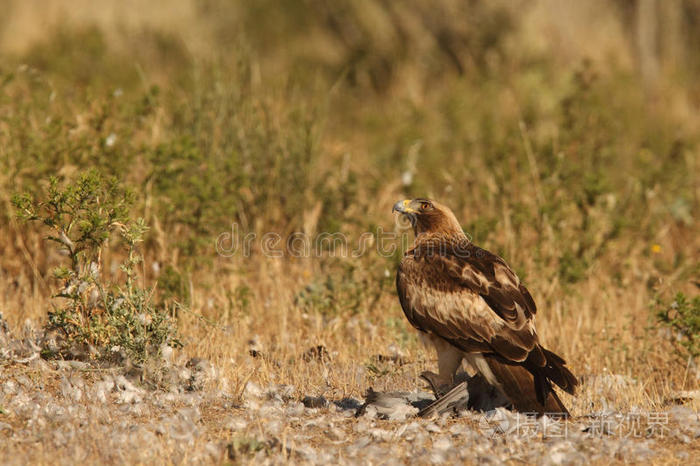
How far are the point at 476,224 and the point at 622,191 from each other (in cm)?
331

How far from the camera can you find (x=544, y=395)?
15.9 ft

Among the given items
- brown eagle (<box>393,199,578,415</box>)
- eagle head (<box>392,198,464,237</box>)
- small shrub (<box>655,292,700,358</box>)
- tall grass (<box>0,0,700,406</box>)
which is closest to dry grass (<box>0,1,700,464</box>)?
tall grass (<box>0,0,700,406</box>)

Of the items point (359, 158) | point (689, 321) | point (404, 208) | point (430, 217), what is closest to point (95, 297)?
point (404, 208)

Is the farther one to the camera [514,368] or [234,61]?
[234,61]

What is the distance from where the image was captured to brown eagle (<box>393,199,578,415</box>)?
4898 mm

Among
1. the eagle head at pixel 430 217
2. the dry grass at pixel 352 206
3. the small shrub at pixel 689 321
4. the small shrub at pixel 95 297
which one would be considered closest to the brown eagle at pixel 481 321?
the eagle head at pixel 430 217

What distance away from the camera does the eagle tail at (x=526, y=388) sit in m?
4.82

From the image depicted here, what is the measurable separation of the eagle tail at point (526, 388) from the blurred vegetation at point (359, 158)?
2203 millimetres

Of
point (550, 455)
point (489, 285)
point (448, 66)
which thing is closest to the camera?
point (550, 455)

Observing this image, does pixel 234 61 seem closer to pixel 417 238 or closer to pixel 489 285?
pixel 417 238

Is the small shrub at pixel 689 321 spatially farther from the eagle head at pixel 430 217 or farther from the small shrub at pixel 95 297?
→ the small shrub at pixel 95 297

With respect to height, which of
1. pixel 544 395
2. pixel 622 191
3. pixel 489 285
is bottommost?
pixel 544 395

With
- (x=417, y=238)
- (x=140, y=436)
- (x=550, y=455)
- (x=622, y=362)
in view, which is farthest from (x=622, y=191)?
(x=140, y=436)

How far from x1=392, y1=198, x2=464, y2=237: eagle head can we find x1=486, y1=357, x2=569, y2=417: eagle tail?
129 centimetres
